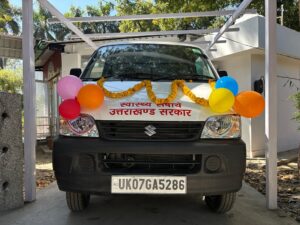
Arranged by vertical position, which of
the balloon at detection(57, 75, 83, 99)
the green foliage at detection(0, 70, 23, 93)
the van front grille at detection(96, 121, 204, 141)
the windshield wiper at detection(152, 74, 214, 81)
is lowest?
the van front grille at detection(96, 121, 204, 141)

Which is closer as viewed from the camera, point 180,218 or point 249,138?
point 180,218

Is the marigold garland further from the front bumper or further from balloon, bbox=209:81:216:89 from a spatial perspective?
the front bumper

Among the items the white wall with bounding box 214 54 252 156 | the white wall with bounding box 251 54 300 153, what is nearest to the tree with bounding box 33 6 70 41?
the white wall with bounding box 251 54 300 153

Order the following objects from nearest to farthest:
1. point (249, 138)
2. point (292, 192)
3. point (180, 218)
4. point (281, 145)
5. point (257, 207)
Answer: point (180, 218), point (257, 207), point (292, 192), point (249, 138), point (281, 145)

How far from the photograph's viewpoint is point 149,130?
12.9 ft

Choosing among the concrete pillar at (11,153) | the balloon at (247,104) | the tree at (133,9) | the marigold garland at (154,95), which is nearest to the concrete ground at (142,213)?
the concrete pillar at (11,153)

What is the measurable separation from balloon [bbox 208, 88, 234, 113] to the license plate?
2.40 ft

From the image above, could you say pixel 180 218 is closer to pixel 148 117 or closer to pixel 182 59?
pixel 148 117

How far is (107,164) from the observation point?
395 cm

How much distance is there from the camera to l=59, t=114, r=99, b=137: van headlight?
397cm

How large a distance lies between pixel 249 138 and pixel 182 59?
572 centimetres

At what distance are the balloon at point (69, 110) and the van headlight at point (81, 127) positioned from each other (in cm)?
5

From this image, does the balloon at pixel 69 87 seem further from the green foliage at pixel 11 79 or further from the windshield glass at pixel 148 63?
the green foliage at pixel 11 79

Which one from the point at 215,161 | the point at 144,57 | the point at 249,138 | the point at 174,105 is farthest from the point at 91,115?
the point at 249,138
